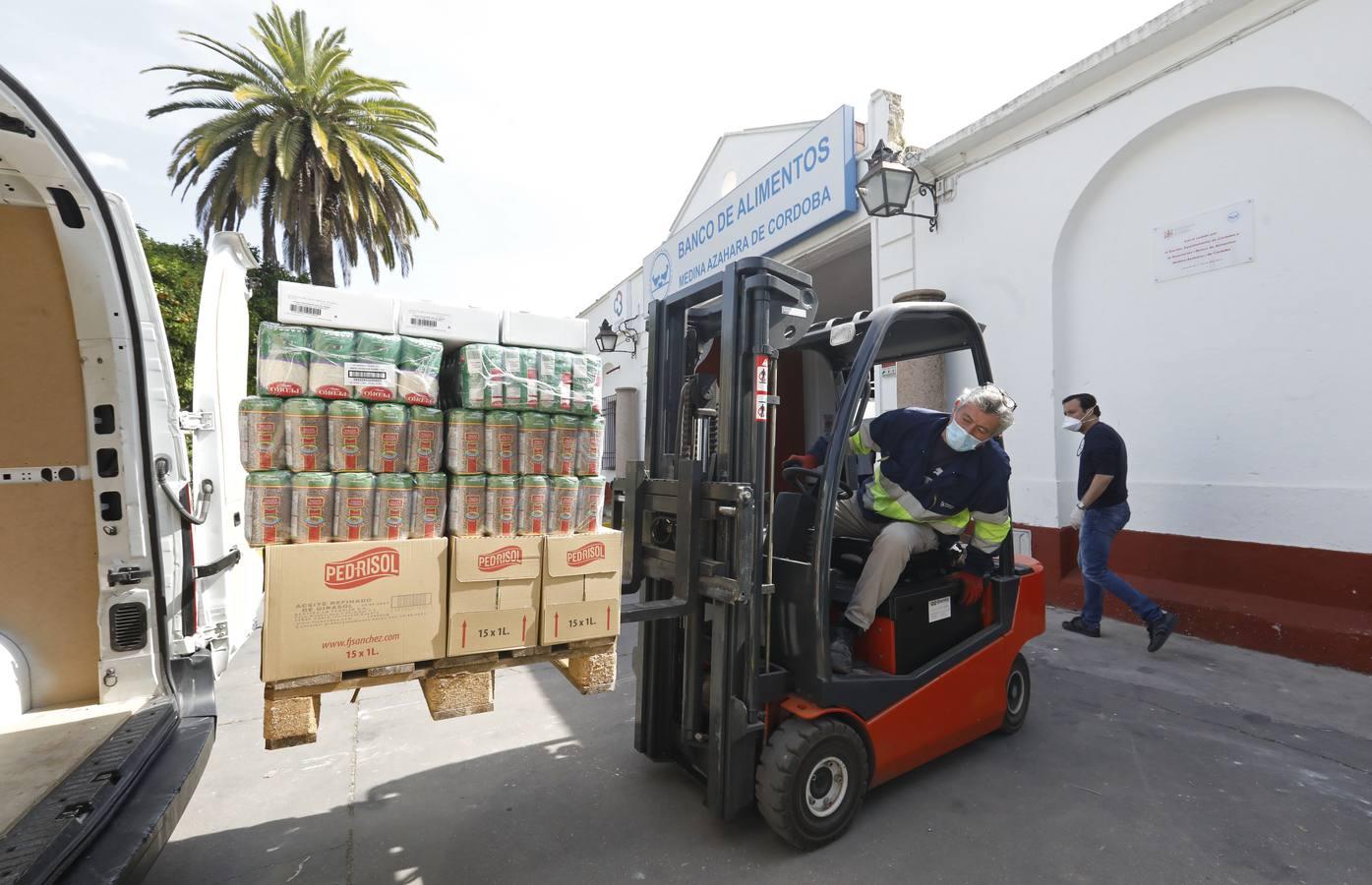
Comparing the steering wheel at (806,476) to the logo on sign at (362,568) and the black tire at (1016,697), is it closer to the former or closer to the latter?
the black tire at (1016,697)

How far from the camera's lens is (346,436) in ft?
7.59

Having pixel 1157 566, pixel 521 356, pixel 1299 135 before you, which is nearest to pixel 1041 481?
pixel 1157 566

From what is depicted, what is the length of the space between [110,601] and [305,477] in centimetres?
148

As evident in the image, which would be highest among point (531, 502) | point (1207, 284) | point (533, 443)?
point (1207, 284)

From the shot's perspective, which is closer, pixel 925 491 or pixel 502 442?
pixel 502 442

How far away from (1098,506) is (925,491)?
317 centimetres

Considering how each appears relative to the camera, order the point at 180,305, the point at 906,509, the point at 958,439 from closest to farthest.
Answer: the point at 958,439
the point at 906,509
the point at 180,305

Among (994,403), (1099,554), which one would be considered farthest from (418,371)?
(1099,554)

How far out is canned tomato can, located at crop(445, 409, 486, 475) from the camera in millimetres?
2455

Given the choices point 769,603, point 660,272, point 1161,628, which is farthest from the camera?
point 660,272

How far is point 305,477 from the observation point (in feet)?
7.36

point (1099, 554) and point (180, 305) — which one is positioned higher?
point (180, 305)

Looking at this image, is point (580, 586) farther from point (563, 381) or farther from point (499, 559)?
point (563, 381)

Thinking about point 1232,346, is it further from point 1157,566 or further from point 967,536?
point 967,536
